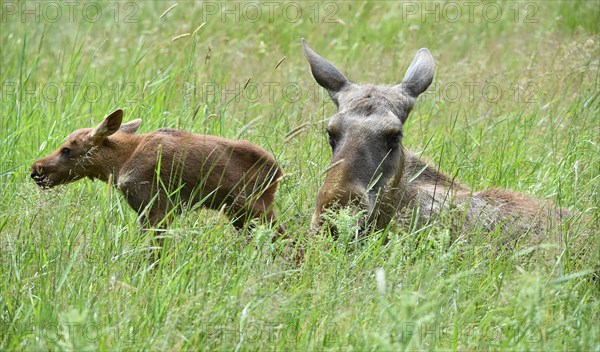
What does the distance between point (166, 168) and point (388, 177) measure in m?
1.42

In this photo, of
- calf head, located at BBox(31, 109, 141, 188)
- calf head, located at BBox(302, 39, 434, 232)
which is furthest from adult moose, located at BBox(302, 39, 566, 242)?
calf head, located at BBox(31, 109, 141, 188)

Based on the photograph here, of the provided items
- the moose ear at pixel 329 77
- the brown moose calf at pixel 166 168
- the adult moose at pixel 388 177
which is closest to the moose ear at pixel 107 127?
the brown moose calf at pixel 166 168

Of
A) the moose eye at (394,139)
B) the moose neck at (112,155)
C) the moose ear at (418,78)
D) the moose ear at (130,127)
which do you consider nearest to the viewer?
the moose neck at (112,155)

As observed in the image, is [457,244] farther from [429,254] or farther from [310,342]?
[310,342]

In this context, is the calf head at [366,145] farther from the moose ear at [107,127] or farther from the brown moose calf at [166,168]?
the moose ear at [107,127]

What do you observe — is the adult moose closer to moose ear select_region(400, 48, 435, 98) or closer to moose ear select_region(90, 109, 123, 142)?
moose ear select_region(400, 48, 435, 98)

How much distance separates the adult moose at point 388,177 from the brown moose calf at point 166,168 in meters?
0.44

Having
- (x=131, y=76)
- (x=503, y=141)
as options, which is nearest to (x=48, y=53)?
(x=131, y=76)

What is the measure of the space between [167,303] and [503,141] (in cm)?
419

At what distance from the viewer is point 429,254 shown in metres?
5.39

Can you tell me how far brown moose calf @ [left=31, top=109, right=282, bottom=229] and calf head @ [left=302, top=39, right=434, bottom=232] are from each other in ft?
1.32

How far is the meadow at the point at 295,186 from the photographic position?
4.45 meters

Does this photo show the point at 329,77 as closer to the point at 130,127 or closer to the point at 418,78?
the point at 418,78

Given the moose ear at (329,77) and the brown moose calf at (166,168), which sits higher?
the moose ear at (329,77)
